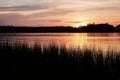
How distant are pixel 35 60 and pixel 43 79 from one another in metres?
1.40

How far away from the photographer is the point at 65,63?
11.7m

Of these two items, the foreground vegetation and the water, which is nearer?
the foreground vegetation

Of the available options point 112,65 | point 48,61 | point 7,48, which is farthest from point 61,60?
point 7,48

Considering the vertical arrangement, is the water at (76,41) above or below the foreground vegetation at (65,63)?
below

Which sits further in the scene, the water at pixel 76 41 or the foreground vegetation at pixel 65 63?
the water at pixel 76 41

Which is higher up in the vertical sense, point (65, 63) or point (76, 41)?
point (65, 63)

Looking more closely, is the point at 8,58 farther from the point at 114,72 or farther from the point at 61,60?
the point at 114,72

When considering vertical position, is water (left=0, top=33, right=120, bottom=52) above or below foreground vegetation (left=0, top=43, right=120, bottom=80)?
below

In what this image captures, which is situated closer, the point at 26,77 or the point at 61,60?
the point at 26,77

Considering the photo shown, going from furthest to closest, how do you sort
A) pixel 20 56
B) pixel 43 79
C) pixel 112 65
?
1. pixel 20 56
2. pixel 112 65
3. pixel 43 79

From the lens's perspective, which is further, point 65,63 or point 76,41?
point 76,41

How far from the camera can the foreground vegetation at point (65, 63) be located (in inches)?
440

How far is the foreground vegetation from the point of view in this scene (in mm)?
11188

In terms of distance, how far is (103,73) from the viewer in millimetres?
11172
